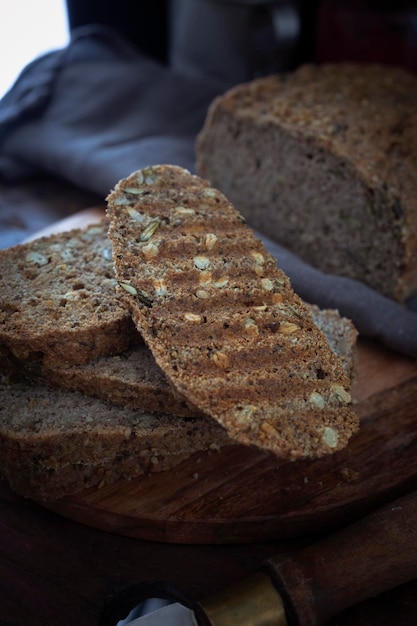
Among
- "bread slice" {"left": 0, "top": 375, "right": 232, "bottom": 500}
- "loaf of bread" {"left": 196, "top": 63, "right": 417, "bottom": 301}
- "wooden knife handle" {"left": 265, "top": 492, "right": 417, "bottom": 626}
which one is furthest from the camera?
"loaf of bread" {"left": 196, "top": 63, "right": 417, "bottom": 301}

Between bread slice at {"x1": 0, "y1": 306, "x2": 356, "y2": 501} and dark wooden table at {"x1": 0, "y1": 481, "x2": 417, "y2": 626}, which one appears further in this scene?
bread slice at {"x1": 0, "y1": 306, "x2": 356, "y2": 501}

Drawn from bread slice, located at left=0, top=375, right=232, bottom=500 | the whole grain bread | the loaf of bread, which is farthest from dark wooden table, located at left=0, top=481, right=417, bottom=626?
the loaf of bread

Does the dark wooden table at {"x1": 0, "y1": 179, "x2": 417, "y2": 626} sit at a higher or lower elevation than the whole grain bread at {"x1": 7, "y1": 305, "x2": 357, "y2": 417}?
lower

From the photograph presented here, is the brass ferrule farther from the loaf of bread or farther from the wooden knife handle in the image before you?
the loaf of bread

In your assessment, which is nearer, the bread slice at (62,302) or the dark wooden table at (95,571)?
the dark wooden table at (95,571)

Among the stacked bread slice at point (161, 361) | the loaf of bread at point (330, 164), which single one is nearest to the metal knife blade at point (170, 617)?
the stacked bread slice at point (161, 361)

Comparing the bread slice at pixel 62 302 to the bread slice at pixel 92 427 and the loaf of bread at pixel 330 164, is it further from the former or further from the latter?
the loaf of bread at pixel 330 164

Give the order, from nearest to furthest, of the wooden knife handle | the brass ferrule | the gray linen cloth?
1. the brass ferrule
2. the wooden knife handle
3. the gray linen cloth

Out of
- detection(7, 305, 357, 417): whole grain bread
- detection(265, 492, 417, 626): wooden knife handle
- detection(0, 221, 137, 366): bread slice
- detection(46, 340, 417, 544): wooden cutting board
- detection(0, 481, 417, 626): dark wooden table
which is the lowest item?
detection(0, 481, 417, 626): dark wooden table

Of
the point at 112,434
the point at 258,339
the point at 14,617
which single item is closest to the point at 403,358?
the point at 258,339
